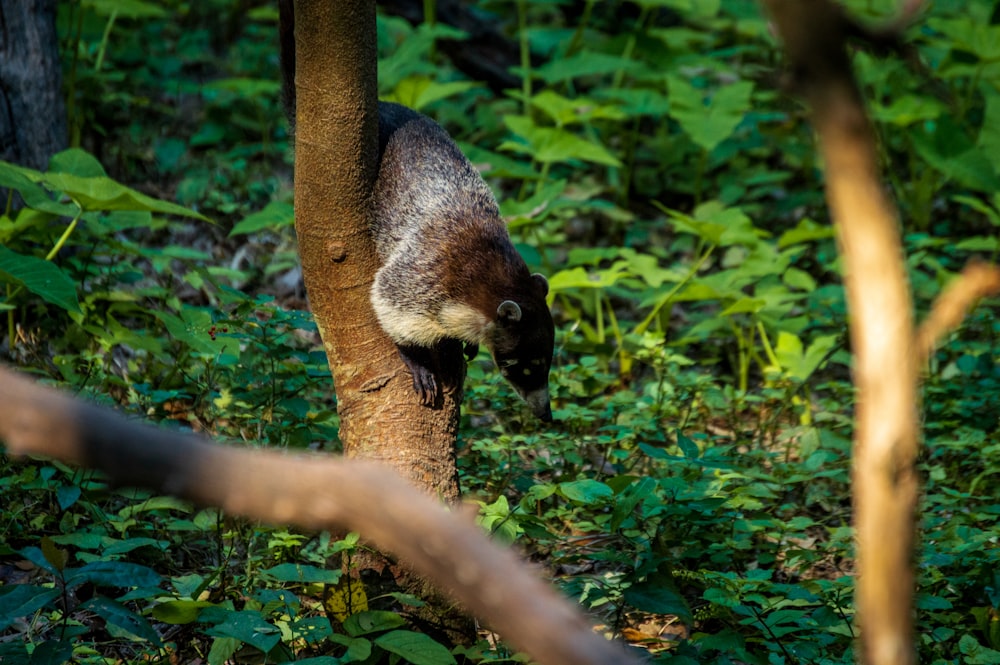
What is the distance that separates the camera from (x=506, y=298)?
159 inches

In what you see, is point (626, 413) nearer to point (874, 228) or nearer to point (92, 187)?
point (92, 187)

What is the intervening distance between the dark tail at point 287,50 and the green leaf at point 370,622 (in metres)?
2.20

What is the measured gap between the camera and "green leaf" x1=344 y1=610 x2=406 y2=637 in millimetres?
2707

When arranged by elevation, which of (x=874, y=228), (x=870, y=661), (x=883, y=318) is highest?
(x=874, y=228)

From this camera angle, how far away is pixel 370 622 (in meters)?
2.74

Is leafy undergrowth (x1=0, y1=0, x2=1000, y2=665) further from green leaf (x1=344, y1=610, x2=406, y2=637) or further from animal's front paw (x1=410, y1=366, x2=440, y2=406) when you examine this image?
animal's front paw (x1=410, y1=366, x2=440, y2=406)

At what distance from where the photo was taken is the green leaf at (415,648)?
102 inches

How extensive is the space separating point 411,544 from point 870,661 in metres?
0.65

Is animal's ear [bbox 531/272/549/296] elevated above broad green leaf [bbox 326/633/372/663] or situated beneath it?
elevated above

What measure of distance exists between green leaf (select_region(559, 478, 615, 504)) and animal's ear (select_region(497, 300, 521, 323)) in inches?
42.6

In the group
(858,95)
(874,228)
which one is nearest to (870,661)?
(874,228)

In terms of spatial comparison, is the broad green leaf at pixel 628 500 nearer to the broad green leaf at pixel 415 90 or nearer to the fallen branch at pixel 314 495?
the fallen branch at pixel 314 495

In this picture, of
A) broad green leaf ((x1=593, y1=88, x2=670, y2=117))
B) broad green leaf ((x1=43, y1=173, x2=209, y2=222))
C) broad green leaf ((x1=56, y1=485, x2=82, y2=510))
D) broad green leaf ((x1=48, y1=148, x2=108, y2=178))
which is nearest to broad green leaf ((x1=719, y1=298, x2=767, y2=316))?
broad green leaf ((x1=593, y1=88, x2=670, y2=117))

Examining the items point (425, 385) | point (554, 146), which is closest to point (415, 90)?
point (554, 146)
